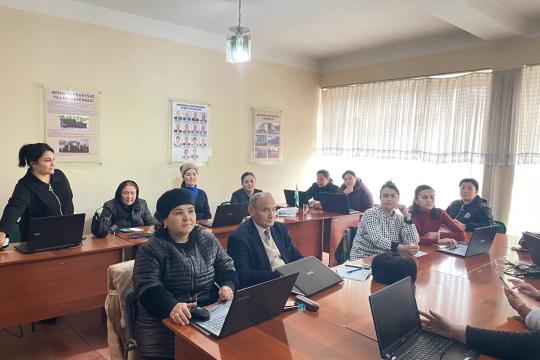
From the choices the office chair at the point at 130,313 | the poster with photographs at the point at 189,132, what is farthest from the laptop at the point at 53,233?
the poster with photographs at the point at 189,132

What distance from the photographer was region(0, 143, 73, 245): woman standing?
9.16 ft

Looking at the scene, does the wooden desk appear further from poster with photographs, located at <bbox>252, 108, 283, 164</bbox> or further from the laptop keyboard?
poster with photographs, located at <bbox>252, 108, 283, 164</bbox>

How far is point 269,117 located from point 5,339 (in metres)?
3.99

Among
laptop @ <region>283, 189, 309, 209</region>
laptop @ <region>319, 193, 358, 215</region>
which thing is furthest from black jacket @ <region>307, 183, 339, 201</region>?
laptop @ <region>319, 193, 358, 215</region>

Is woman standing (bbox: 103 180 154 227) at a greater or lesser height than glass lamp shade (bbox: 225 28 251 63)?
lesser

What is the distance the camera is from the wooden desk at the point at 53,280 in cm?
235

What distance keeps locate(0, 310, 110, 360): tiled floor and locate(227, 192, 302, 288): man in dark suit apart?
1270mm

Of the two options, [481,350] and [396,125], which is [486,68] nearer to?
[396,125]

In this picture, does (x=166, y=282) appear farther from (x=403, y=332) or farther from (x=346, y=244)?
(x=346, y=244)

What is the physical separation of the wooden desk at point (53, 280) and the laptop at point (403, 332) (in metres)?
2.06

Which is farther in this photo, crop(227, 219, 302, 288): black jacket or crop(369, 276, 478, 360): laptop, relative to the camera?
crop(227, 219, 302, 288): black jacket

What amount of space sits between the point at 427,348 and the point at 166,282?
1120 mm

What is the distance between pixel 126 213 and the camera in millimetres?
3561

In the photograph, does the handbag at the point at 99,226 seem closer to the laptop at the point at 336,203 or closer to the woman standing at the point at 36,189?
the woman standing at the point at 36,189
